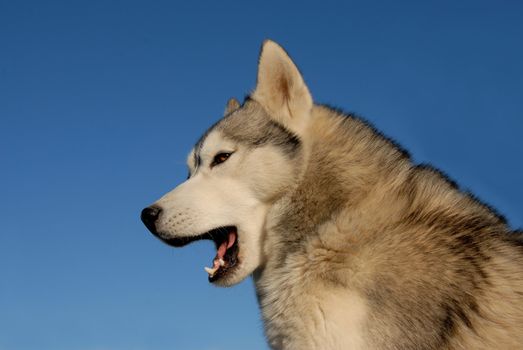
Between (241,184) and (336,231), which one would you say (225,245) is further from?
(336,231)

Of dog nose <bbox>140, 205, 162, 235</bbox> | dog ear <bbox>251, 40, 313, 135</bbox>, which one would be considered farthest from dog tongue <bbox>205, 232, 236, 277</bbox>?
dog ear <bbox>251, 40, 313, 135</bbox>

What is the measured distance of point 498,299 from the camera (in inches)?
245

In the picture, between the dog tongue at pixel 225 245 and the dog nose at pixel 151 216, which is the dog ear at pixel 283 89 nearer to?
the dog tongue at pixel 225 245

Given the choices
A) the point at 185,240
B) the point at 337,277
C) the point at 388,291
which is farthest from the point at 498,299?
the point at 185,240

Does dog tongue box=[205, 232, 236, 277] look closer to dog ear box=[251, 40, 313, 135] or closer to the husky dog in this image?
the husky dog

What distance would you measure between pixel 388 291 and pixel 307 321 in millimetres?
794

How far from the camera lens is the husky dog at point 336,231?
20.3 ft

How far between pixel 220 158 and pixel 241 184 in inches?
18.2

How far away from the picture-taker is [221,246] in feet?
25.1

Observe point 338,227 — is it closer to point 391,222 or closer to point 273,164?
point 391,222

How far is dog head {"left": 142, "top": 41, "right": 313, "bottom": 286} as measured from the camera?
7430mm

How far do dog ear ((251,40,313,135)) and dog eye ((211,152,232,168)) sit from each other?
70 cm

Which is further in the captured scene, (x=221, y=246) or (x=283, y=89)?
(x=283, y=89)

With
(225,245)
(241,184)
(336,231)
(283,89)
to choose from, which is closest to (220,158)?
(241,184)
